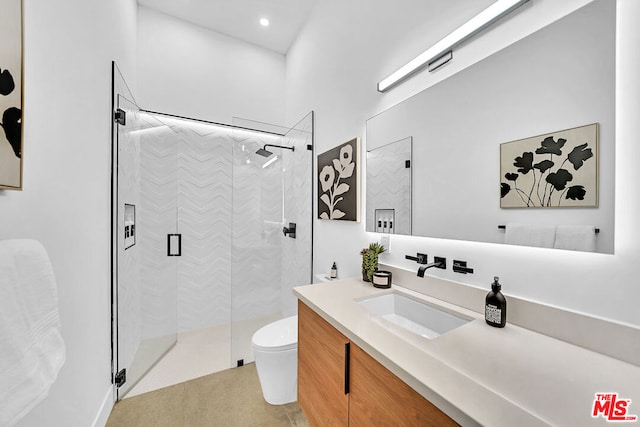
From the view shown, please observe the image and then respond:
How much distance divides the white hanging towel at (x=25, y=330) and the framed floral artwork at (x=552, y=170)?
156cm

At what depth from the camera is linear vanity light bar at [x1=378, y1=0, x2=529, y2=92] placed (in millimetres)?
976

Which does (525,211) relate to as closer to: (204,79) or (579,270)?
(579,270)

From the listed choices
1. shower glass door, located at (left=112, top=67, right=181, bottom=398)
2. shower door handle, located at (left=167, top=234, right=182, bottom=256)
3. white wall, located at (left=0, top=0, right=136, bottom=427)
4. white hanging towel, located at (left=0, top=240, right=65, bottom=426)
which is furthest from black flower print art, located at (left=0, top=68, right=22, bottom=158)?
shower door handle, located at (left=167, top=234, right=182, bottom=256)

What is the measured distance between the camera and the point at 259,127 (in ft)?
8.82

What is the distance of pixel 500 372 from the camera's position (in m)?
0.67

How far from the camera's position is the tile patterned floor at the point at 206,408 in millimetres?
1537

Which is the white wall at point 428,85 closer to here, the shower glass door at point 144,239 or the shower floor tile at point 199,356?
the shower floor tile at point 199,356

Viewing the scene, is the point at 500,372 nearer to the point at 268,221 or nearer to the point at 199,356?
the point at 268,221

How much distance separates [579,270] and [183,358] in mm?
2760

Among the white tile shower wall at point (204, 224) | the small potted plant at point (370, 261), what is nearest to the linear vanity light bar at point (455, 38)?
the small potted plant at point (370, 261)

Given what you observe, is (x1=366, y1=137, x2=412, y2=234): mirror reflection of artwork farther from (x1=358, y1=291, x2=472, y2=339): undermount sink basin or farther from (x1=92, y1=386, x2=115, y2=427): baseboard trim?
(x1=92, y1=386, x2=115, y2=427): baseboard trim

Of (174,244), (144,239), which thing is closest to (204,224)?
(174,244)

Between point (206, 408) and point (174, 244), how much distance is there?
5.08 feet

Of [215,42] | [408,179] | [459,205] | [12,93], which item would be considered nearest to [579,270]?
[459,205]
